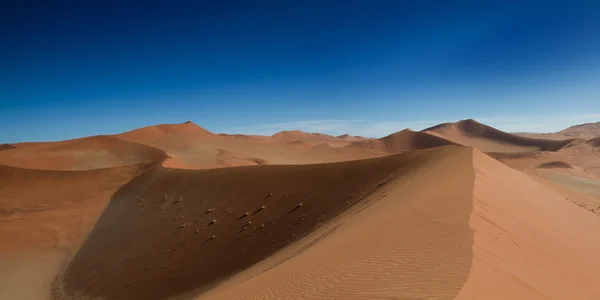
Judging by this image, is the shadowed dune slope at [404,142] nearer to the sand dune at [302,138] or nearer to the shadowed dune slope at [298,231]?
the sand dune at [302,138]

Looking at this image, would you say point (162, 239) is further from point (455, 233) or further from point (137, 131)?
point (137, 131)

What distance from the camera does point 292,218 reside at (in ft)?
41.3

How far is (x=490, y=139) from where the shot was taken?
8106 centimetres

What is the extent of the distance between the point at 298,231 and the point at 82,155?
3178cm

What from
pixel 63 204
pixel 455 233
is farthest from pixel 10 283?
pixel 455 233

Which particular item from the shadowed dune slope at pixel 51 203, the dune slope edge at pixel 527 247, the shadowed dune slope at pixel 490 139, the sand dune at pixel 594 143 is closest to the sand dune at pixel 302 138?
the shadowed dune slope at pixel 490 139

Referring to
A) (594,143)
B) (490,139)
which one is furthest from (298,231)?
(490,139)

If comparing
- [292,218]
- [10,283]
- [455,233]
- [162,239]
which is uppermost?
[455,233]

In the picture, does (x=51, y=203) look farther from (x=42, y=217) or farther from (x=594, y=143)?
(x=594, y=143)

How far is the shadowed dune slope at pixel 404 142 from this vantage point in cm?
6788

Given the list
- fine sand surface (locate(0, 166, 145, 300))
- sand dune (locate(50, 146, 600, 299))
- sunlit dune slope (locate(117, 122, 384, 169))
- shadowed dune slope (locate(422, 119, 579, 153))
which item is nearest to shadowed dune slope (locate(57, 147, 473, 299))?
sand dune (locate(50, 146, 600, 299))

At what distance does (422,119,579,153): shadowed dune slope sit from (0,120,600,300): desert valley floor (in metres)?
49.5

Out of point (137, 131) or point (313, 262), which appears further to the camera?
point (137, 131)

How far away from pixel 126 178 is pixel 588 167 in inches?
2083
